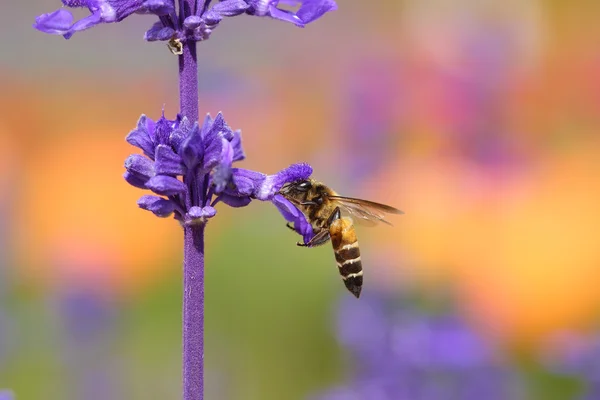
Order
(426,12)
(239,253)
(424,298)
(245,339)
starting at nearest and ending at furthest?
(424,298)
(245,339)
(239,253)
(426,12)

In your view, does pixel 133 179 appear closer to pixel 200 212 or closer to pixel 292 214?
pixel 200 212

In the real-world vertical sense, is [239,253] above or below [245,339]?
above

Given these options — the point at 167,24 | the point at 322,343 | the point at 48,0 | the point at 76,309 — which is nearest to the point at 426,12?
the point at 48,0

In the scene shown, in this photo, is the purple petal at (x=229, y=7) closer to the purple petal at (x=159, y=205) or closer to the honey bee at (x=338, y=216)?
the purple petal at (x=159, y=205)

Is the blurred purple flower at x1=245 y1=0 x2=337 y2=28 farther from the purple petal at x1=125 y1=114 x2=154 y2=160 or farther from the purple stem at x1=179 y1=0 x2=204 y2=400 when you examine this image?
the purple petal at x1=125 y1=114 x2=154 y2=160

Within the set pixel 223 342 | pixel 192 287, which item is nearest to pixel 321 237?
pixel 192 287

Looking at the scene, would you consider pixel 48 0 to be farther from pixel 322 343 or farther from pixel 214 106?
pixel 322 343
